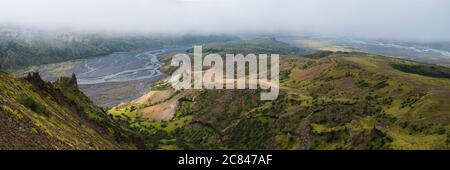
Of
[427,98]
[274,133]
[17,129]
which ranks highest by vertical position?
[17,129]
